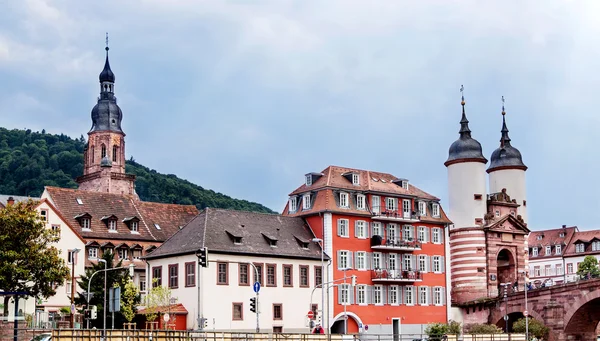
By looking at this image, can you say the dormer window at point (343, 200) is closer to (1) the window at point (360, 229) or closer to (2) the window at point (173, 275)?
(1) the window at point (360, 229)

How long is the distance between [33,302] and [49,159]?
107 meters

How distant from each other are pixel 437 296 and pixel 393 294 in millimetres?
6504

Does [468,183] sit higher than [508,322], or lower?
higher

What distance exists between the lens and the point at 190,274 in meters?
79.2

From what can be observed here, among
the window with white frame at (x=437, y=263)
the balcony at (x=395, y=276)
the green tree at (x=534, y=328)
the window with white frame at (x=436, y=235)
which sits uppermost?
the window with white frame at (x=436, y=235)

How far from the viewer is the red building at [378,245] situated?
8838cm

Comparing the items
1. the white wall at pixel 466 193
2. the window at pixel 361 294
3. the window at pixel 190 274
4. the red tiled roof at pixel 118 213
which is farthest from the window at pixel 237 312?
the white wall at pixel 466 193

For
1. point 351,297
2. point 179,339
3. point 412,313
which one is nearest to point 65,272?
point 179,339

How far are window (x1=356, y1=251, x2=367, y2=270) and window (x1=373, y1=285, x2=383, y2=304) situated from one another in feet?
7.52

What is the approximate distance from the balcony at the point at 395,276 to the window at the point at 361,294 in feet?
4.21

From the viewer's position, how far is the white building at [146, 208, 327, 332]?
257 ft

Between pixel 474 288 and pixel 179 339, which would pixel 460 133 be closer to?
pixel 474 288

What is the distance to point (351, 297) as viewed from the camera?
88.1 metres

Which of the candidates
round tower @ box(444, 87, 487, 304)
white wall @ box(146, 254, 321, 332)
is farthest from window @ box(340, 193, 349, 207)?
round tower @ box(444, 87, 487, 304)
